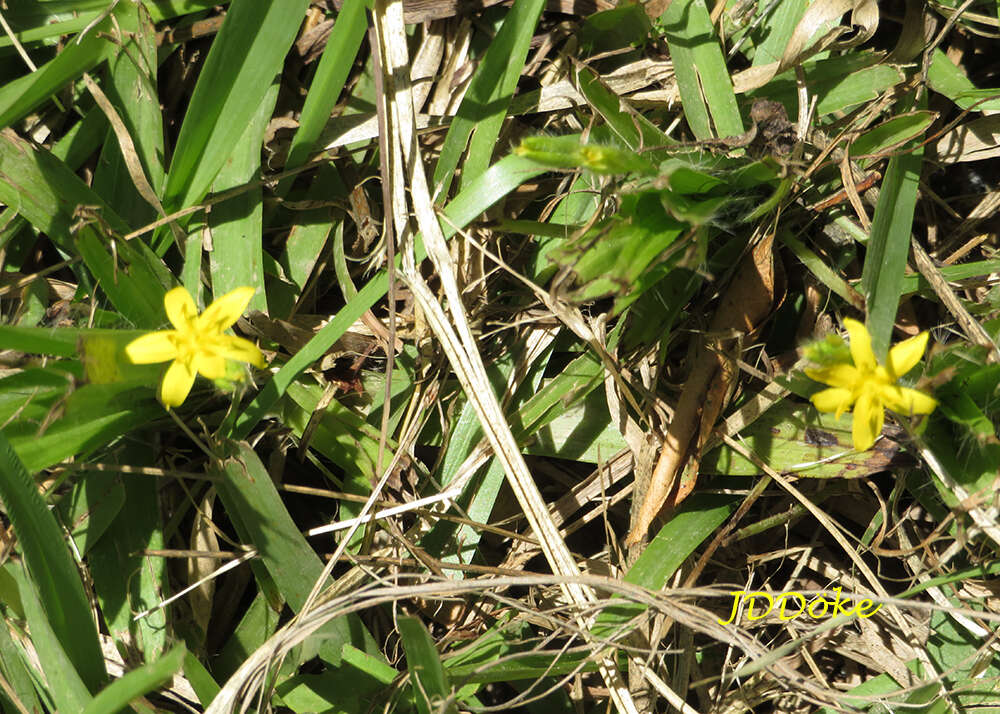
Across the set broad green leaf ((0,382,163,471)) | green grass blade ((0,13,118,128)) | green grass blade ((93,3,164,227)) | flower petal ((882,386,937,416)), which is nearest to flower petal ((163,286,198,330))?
broad green leaf ((0,382,163,471))

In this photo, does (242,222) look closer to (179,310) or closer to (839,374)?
(179,310)

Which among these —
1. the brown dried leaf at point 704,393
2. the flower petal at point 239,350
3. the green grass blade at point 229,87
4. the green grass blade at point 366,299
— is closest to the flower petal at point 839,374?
the brown dried leaf at point 704,393

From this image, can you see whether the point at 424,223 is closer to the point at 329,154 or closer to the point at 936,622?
the point at 329,154

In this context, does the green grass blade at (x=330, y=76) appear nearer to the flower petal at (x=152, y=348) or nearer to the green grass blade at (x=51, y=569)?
the flower petal at (x=152, y=348)

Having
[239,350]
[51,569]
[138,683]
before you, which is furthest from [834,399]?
[51,569]

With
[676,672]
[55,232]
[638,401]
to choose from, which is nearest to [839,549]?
[676,672]
